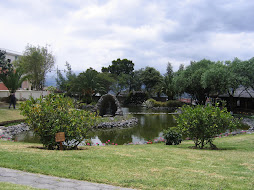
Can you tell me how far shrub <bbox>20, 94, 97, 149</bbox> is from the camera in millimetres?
8602

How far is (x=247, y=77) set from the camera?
2664cm

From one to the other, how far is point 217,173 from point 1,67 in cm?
2861

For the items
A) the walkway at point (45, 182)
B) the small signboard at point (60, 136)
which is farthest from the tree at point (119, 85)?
the walkway at point (45, 182)

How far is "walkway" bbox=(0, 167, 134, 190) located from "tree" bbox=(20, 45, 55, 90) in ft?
114

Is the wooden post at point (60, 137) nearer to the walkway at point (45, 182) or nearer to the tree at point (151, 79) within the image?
the walkway at point (45, 182)

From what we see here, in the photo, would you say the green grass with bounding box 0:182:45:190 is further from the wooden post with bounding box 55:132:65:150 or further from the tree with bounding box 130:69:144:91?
the tree with bounding box 130:69:144:91

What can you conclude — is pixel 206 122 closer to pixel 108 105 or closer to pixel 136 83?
pixel 108 105

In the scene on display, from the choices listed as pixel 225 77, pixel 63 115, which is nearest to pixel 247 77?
pixel 225 77

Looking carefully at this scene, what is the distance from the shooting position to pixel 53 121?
8672mm

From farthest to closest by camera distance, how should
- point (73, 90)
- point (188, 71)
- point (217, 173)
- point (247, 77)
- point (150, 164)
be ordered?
point (73, 90) < point (188, 71) < point (247, 77) < point (150, 164) < point (217, 173)

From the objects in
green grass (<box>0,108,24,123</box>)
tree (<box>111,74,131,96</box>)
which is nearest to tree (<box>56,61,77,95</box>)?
tree (<box>111,74,131,96</box>)

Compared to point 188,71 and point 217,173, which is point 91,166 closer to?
point 217,173

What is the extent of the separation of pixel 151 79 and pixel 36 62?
26207 mm

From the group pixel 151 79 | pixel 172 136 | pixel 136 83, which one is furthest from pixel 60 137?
pixel 136 83
